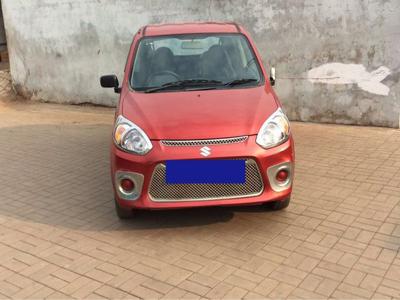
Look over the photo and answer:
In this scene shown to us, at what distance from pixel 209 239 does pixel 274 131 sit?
1086 millimetres

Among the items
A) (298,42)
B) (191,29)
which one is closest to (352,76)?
(298,42)

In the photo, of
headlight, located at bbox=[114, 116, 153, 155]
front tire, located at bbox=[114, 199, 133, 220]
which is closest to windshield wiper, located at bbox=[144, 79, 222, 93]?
headlight, located at bbox=[114, 116, 153, 155]

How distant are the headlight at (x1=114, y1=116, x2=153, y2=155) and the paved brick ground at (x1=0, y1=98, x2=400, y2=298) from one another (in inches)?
A: 31.8

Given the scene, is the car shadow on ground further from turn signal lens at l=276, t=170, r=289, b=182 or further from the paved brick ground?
turn signal lens at l=276, t=170, r=289, b=182

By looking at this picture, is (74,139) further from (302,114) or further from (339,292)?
(339,292)

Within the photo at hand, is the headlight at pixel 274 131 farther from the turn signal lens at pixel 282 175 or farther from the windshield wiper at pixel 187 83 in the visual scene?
the windshield wiper at pixel 187 83

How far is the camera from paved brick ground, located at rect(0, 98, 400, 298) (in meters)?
3.37

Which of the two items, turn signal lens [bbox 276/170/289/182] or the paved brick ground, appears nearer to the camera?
the paved brick ground

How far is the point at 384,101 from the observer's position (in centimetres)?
703

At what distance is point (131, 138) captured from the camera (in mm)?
3980

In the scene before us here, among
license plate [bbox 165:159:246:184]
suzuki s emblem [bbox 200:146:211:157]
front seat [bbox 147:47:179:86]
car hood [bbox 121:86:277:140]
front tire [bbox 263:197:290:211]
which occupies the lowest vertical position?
front tire [bbox 263:197:290:211]

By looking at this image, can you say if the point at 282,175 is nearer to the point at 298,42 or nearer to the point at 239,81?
the point at 239,81

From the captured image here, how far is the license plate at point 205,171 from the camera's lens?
12.4 feet

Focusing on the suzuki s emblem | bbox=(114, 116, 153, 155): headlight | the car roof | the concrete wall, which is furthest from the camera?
the concrete wall
